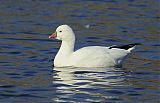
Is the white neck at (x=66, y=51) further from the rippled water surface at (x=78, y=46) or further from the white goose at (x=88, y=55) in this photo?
the rippled water surface at (x=78, y=46)

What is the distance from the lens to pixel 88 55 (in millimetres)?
15062

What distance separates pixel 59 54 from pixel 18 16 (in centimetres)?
A: 617

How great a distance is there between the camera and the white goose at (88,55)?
15.0 m

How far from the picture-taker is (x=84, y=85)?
13242mm

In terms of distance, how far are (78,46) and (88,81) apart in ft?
13.0

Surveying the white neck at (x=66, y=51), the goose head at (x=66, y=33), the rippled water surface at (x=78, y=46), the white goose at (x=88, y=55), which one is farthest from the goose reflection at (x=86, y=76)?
the goose head at (x=66, y=33)

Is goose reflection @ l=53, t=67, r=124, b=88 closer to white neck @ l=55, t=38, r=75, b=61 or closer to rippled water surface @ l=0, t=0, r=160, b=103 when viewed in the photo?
rippled water surface @ l=0, t=0, r=160, b=103

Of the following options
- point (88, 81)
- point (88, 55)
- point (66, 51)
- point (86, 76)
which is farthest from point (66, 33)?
point (88, 81)

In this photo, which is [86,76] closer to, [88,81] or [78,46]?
[88,81]

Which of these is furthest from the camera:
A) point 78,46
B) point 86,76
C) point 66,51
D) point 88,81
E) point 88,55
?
point 78,46

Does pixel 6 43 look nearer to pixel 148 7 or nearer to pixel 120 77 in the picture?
pixel 120 77

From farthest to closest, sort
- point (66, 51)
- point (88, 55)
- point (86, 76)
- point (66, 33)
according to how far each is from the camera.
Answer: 1. point (66, 33)
2. point (66, 51)
3. point (88, 55)
4. point (86, 76)

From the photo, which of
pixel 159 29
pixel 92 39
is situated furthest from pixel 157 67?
pixel 159 29

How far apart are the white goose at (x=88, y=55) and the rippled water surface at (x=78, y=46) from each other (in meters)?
0.22
